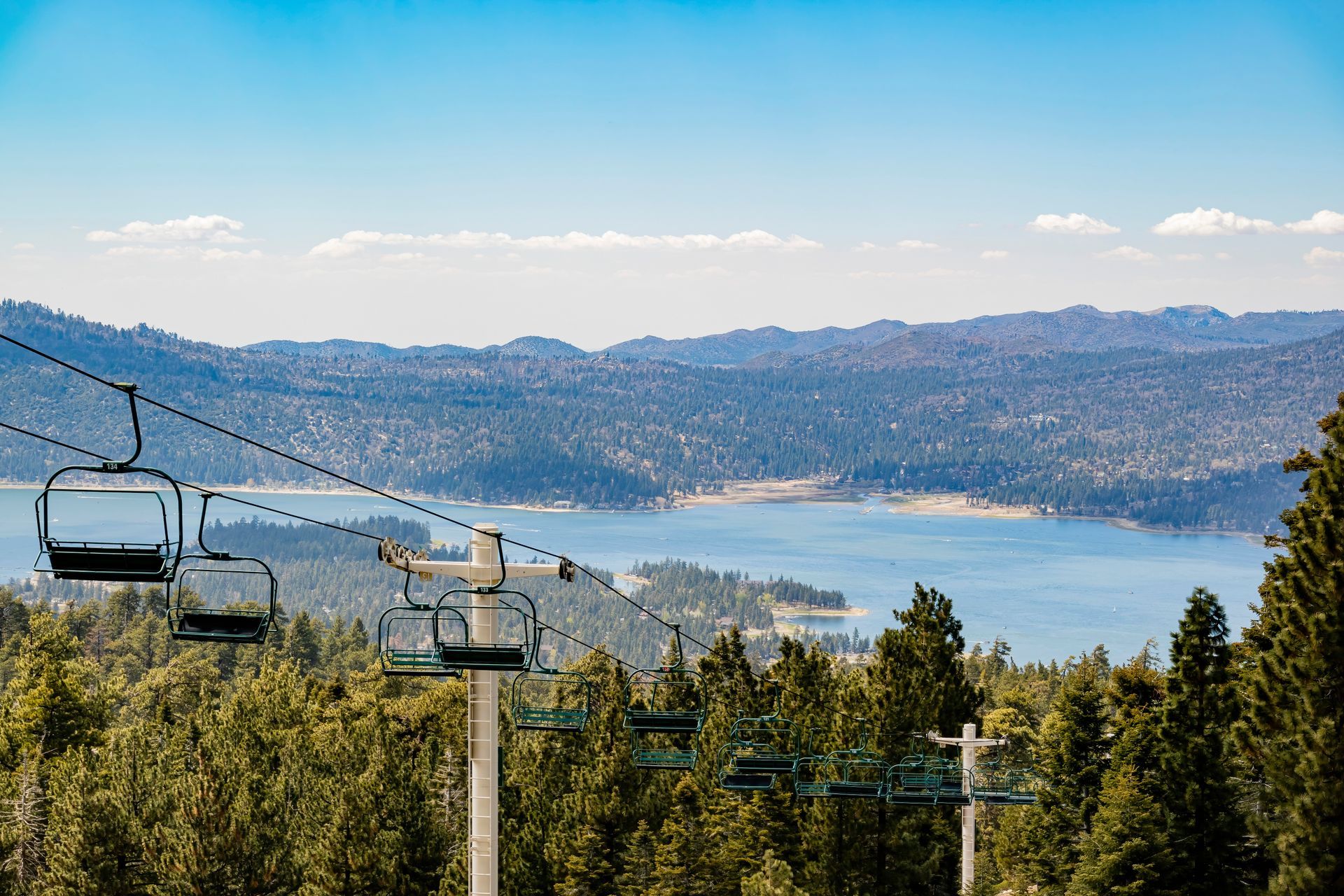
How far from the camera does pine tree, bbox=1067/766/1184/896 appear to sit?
23875 millimetres

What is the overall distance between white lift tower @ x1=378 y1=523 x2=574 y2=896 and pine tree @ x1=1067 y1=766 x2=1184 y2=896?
1405 centimetres

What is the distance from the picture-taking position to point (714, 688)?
38500 mm

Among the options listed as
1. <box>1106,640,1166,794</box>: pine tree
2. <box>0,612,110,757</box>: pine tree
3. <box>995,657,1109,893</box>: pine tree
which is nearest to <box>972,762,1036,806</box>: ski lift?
<box>1106,640,1166,794</box>: pine tree

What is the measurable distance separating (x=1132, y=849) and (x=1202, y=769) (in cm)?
207

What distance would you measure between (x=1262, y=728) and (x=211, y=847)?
22.1 meters

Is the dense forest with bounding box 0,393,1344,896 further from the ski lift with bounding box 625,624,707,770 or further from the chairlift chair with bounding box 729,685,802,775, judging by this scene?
the ski lift with bounding box 625,624,707,770

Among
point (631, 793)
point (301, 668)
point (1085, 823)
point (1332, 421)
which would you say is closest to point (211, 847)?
point (631, 793)

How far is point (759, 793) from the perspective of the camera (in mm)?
29078

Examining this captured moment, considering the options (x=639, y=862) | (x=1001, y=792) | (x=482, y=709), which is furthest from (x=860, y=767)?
(x=482, y=709)

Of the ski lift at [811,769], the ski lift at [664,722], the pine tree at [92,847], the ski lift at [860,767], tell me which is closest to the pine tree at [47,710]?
the pine tree at [92,847]

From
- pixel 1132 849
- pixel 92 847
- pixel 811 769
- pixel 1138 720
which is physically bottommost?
pixel 92 847

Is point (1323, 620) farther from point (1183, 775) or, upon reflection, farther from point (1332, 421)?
point (1183, 775)

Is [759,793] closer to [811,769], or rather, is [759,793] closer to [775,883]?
[811,769]

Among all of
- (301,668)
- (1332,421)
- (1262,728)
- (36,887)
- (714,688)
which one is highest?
(1332,421)
